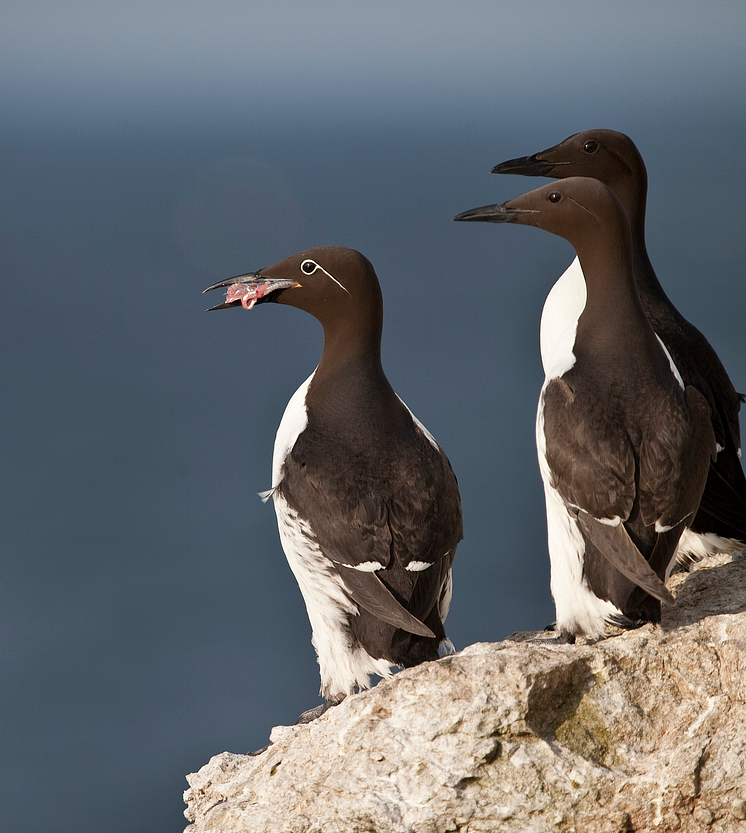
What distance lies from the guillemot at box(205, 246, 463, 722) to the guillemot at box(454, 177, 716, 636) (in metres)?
0.44

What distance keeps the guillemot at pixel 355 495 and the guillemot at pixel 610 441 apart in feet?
1.44

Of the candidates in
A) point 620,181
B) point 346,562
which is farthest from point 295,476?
point 620,181

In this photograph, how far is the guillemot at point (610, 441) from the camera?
3367 millimetres

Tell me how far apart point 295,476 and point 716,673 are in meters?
1.58

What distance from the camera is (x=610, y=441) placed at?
133 inches

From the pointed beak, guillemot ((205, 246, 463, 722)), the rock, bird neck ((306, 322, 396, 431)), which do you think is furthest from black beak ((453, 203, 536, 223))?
the rock

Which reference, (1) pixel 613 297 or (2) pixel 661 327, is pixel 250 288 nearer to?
(1) pixel 613 297

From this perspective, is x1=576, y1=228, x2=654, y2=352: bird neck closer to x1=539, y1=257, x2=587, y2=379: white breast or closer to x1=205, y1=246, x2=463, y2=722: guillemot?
x1=539, y1=257, x2=587, y2=379: white breast

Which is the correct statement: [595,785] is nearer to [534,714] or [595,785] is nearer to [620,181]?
[534,714]

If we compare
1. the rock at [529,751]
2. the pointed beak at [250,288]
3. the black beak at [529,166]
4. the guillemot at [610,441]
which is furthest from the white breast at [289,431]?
the black beak at [529,166]

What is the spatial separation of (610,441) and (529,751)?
1.08 m

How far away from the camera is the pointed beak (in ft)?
12.4

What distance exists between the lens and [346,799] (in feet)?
9.40

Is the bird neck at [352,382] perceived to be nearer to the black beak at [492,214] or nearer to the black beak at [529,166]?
the black beak at [492,214]
